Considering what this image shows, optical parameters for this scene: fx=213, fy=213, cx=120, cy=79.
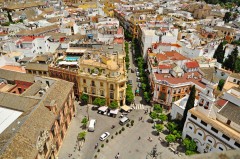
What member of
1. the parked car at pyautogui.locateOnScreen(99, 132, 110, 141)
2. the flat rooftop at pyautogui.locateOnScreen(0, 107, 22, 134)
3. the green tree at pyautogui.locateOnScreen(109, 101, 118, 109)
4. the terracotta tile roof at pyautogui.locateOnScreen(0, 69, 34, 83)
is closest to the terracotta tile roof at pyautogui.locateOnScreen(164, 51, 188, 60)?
the green tree at pyautogui.locateOnScreen(109, 101, 118, 109)

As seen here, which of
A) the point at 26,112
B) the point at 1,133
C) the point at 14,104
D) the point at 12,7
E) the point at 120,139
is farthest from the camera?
the point at 12,7

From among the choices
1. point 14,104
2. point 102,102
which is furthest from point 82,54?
point 14,104

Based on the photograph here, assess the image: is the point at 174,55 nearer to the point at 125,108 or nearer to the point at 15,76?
the point at 125,108

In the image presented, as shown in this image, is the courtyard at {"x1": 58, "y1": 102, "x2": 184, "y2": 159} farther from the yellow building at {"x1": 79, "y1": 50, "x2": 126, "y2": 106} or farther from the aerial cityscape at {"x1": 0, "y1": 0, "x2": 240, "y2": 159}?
the yellow building at {"x1": 79, "y1": 50, "x2": 126, "y2": 106}

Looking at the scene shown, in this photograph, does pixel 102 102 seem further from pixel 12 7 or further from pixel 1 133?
pixel 12 7

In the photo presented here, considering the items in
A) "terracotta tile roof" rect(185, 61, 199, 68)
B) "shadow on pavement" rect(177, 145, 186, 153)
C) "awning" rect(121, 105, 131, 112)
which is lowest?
"shadow on pavement" rect(177, 145, 186, 153)

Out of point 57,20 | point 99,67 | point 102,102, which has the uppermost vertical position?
point 57,20

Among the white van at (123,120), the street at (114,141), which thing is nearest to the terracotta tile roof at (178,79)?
the street at (114,141)

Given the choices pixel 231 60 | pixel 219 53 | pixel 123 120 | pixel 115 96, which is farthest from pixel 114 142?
pixel 231 60
